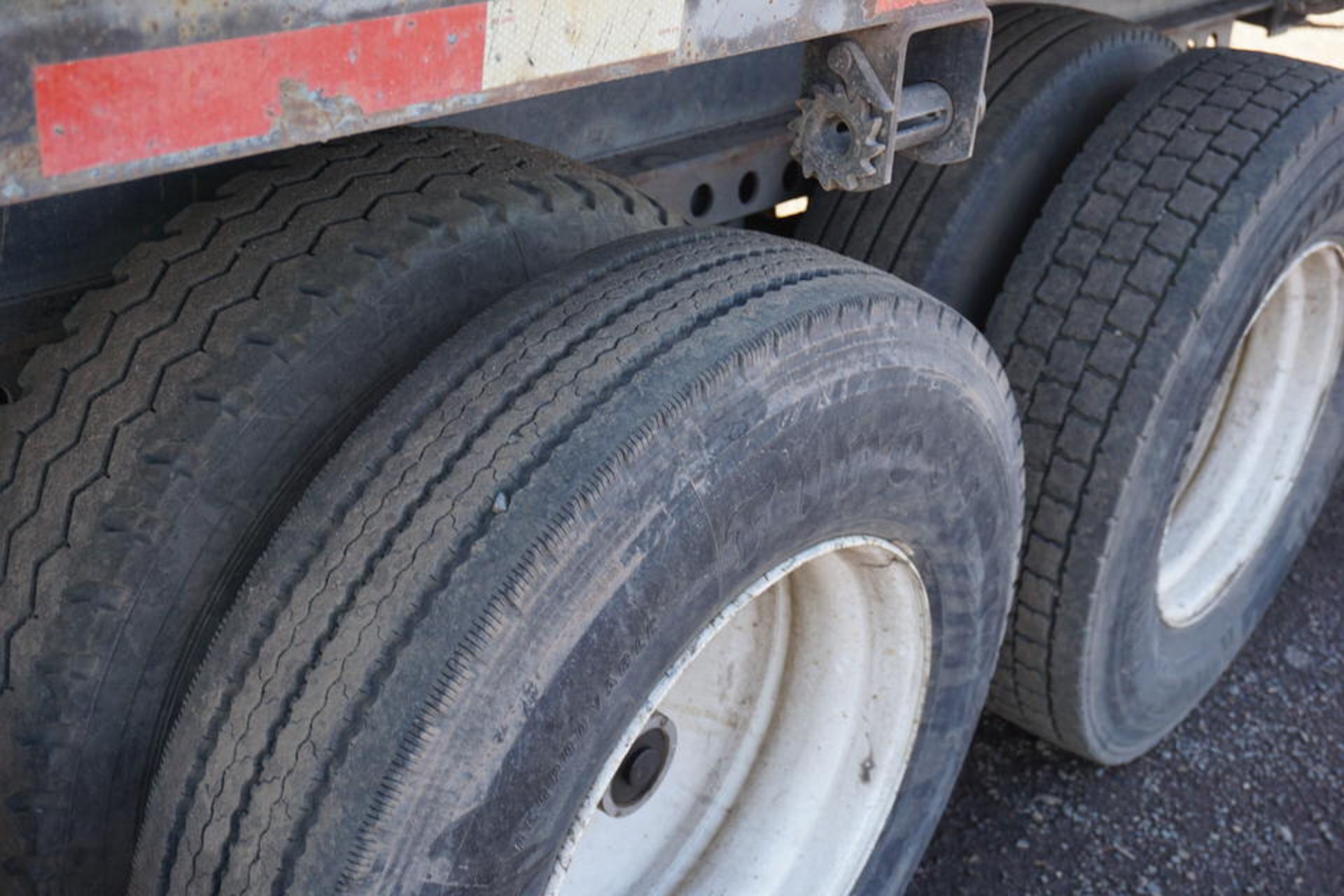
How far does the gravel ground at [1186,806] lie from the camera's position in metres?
2.46

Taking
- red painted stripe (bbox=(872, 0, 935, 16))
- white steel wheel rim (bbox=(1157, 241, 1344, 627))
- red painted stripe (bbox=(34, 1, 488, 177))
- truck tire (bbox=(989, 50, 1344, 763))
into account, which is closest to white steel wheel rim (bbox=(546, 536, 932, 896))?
truck tire (bbox=(989, 50, 1344, 763))

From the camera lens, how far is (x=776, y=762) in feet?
6.35

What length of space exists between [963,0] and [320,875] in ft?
3.53

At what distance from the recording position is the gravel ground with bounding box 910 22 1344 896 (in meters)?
2.46

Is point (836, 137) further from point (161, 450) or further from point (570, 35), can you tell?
point (161, 450)

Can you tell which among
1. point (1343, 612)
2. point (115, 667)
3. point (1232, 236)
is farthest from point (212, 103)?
point (1343, 612)

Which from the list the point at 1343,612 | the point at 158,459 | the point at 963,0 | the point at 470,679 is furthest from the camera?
the point at 1343,612

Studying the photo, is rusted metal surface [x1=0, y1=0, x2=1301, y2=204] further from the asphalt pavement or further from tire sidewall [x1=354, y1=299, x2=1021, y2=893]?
the asphalt pavement

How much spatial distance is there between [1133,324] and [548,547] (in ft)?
3.95

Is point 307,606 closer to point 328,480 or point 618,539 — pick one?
point 328,480

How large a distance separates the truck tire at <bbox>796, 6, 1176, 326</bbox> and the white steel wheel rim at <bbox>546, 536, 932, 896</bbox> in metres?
0.68

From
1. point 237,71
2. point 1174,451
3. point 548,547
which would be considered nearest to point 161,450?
point 548,547

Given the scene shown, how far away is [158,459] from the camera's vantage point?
141 cm

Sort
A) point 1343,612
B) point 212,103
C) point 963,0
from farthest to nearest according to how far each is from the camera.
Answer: point 1343,612 < point 963,0 < point 212,103
